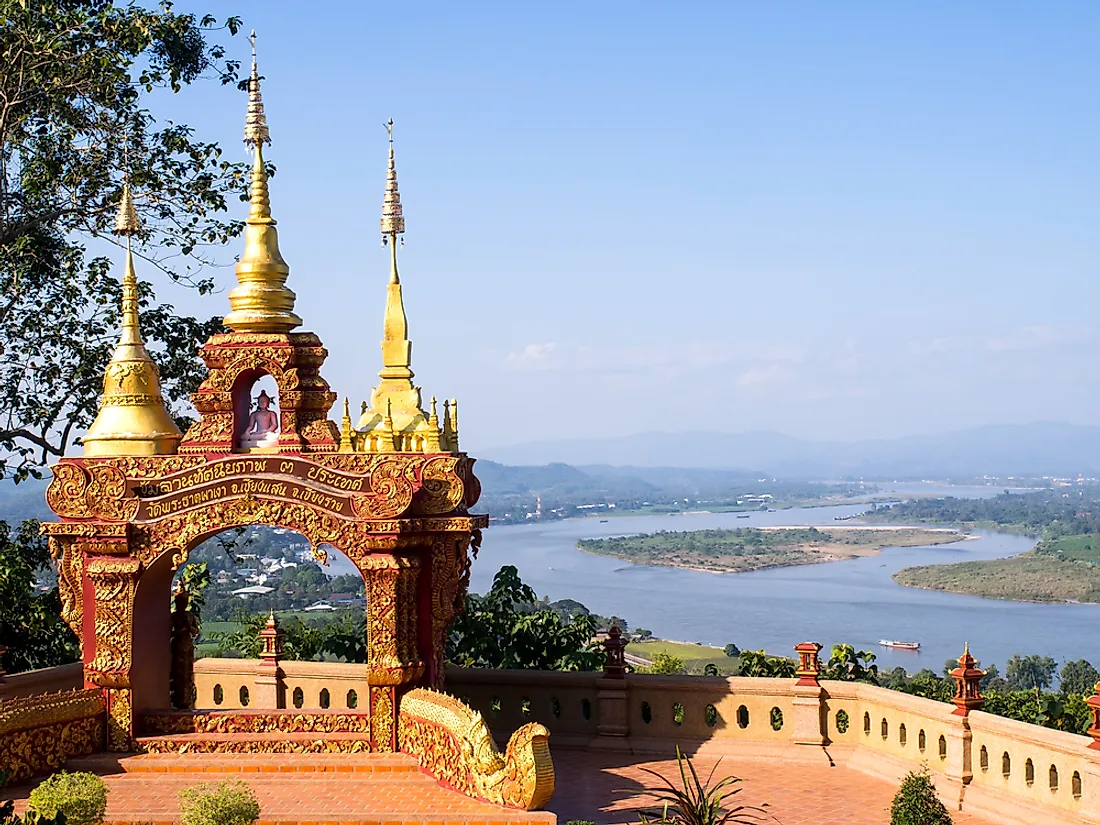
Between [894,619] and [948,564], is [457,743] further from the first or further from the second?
[948,564]

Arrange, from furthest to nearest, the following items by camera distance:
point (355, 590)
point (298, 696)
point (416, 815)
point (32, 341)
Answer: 1. point (355, 590)
2. point (32, 341)
3. point (298, 696)
4. point (416, 815)

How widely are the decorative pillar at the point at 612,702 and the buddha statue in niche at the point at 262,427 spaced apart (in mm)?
3780

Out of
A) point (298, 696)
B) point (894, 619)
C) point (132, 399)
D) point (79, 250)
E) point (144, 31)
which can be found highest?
point (144, 31)

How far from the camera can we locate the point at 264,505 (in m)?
11.8

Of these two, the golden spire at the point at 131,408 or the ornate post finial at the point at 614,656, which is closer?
the golden spire at the point at 131,408

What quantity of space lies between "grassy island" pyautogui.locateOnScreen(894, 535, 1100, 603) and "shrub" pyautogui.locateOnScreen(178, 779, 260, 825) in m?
56.5

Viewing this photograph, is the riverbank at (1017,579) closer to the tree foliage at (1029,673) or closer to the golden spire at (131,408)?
the tree foliage at (1029,673)

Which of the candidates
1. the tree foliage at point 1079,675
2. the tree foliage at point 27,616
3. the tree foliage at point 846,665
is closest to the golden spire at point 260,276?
the tree foliage at point 27,616

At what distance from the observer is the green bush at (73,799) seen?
9.05 m

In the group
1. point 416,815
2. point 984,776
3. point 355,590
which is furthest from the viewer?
point 355,590

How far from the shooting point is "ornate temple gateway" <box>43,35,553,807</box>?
1168 centimetres

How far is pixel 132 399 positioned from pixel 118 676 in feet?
7.93

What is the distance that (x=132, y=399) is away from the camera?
12.5 meters

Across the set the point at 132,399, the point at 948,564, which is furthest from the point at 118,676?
the point at 948,564
